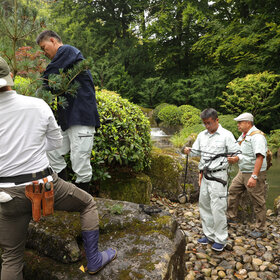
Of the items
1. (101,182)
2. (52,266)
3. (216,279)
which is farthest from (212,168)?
(52,266)

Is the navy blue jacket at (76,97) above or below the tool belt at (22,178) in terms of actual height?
above

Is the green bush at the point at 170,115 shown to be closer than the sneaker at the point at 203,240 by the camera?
No

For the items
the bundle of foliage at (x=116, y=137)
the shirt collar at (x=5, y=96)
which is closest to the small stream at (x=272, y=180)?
the bundle of foliage at (x=116, y=137)

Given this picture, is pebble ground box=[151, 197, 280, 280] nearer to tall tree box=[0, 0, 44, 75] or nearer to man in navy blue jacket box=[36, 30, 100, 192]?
man in navy blue jacket box=[36, 30, 100, 192]

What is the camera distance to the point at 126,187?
4379mm

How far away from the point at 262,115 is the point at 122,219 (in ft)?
46.0

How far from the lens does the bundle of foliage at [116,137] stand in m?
3.79

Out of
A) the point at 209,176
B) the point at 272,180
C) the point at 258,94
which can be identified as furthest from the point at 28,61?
the point at 258,94

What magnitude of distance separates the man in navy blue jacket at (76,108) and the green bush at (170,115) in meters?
13.0

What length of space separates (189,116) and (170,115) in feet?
4.47

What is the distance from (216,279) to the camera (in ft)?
9.83

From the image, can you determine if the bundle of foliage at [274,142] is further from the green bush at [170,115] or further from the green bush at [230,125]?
the green bush at [170,115]

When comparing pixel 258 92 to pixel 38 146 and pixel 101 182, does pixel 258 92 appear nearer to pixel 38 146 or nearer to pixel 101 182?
pixel 101 182

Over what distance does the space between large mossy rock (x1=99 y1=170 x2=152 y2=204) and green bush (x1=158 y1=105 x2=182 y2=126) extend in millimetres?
11399
